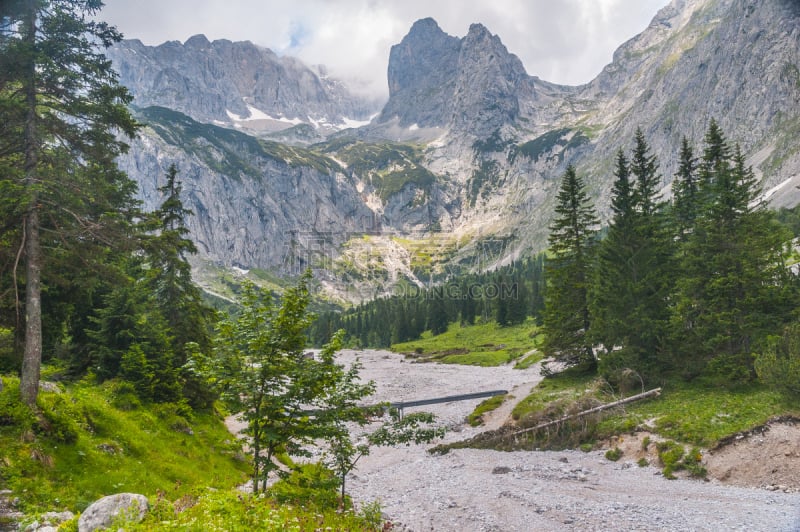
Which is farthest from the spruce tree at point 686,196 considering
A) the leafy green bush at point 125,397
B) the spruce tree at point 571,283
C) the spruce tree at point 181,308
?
the leafy green bush at point 125,397

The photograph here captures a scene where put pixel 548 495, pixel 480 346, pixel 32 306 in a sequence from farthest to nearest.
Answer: pixel 480 346 → pixel 548 495 → pixel 32 306

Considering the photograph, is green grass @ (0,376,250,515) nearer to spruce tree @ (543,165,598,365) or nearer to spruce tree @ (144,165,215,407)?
spruce tree @ (144,165,215,407)

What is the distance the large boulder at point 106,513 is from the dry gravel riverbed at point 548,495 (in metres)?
11.6

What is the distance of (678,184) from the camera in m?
41.3

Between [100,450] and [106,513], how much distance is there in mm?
8102

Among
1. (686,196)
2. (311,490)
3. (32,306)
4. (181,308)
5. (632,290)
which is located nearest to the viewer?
(311,490)

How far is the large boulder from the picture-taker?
850cm

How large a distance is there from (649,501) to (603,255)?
2143 centimetres

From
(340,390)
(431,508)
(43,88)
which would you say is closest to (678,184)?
(431,508)

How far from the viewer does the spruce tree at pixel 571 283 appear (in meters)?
37.5

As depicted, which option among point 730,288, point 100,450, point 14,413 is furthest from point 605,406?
point 14,413

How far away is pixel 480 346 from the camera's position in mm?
99562

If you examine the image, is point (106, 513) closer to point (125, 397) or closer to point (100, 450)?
point (100, 450)

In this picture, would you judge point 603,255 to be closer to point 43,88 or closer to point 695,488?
point 695,488
